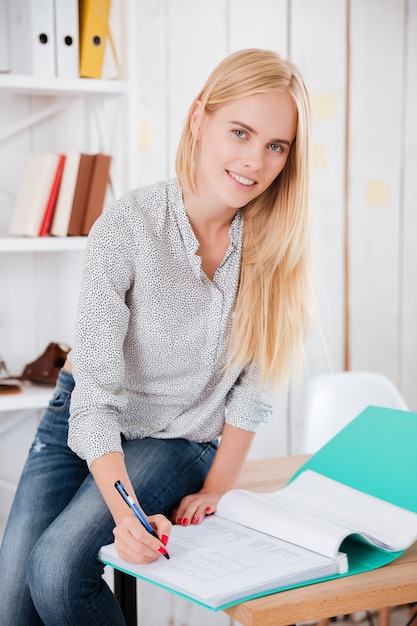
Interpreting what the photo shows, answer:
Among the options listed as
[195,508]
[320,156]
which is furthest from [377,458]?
[320,156]

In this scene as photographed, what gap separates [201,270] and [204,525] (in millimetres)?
490

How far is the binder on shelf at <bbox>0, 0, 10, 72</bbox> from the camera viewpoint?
2.39 metres

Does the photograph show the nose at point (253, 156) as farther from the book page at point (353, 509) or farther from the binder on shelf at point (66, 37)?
the binder on shelf at point (66, 37)

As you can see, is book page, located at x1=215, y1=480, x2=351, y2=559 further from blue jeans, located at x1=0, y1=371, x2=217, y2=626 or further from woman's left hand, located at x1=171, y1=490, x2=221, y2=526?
blue jeans, located at x1=0, y1=371, x2=217, y2=626

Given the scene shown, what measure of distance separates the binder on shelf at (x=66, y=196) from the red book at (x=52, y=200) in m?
0.01

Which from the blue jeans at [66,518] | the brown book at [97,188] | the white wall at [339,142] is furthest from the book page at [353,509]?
the white wall at [339,142]

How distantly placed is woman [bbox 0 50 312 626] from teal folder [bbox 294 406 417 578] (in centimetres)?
16

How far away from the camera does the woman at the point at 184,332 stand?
1.43 metres

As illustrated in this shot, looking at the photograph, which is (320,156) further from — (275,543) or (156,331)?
(275,543)

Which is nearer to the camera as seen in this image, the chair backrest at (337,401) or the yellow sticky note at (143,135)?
the chair backrest at (337,401)

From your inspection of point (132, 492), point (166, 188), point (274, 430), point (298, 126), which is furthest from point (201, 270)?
point (274, 430)

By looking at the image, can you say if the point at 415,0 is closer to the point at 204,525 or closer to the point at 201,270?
the point at 201,270

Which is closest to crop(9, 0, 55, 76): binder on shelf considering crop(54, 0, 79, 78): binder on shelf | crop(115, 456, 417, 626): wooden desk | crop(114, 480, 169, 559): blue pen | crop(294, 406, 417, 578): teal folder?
crop(54, 0, 79, 78): binder on shelf

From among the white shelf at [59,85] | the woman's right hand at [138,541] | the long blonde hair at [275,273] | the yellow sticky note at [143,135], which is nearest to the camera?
the woman's right hand at [138,541]
